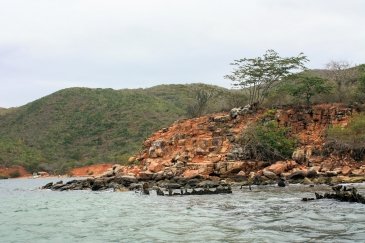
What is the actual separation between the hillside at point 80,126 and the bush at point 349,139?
51.0 m

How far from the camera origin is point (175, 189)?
40219 mm

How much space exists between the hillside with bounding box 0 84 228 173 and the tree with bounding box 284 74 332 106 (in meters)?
42.8

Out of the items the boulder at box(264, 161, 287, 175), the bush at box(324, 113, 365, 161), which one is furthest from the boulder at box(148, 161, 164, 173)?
the bush at box(324, 113, 365, 161)

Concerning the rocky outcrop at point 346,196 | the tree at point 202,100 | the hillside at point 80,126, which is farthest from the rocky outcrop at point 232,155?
the hillside at point 80,126

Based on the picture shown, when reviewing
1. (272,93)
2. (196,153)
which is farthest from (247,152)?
(272,93)

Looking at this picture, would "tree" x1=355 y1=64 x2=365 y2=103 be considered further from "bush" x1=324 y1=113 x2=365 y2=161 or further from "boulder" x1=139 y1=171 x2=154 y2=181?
"boulder" x1=139 y1=171 x2=154 y2=181

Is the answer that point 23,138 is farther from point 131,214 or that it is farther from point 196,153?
point 131,214

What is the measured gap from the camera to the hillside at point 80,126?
102500 mm

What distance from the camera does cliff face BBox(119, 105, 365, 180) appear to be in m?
45.0

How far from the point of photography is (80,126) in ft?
374

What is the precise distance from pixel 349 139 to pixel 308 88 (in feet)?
35.3

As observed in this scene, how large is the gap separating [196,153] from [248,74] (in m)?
15.2

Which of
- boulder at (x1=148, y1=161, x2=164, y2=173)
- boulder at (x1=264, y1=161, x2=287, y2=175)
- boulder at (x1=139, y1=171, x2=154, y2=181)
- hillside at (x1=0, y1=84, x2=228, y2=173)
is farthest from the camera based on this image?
hillside at (x1=0, y1=84, x2=228, y2=173)

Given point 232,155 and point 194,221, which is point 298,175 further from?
point 194,221
